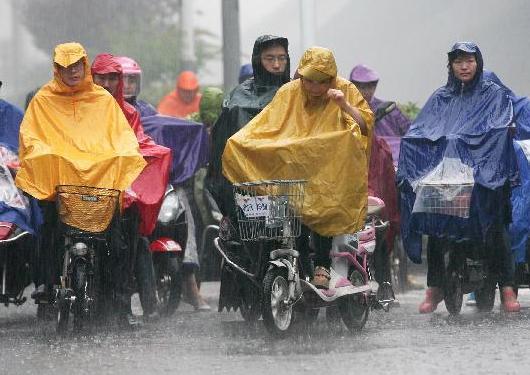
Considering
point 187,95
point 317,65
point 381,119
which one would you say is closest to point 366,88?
point 381,119

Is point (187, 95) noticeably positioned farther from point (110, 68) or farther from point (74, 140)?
point (74, 140)

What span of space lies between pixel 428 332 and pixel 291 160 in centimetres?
148

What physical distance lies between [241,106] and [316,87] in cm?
117

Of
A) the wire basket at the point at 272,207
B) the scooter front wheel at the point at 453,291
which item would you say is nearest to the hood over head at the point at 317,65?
the wire basket at the point at 272,207

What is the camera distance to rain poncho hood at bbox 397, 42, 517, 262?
1295 cm

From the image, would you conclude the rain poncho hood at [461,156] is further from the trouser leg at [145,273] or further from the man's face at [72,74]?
the man's face at [72,74]

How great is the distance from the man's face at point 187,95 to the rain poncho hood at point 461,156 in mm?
7307

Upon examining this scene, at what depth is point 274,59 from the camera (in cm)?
1257

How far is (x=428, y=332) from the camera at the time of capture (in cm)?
1163

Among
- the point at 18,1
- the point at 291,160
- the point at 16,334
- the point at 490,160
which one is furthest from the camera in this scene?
the point at 18,1

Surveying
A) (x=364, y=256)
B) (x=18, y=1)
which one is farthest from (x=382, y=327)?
(x=18, y=1)

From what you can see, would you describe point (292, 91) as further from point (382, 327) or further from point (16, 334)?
point (16, 334)

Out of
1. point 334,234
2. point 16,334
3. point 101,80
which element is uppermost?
point 101,80

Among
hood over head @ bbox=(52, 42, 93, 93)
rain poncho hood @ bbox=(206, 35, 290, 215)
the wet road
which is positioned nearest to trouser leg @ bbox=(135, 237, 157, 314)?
the wet road
